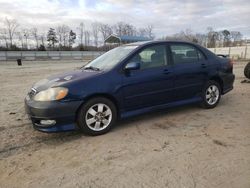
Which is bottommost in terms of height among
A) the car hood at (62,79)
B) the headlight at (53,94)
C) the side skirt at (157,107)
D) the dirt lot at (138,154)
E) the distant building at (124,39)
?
the dirt lot at (138,154)

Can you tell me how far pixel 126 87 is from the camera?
14.8ft

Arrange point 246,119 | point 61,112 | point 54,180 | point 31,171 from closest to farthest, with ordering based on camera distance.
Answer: point 54,180 → point 31,171 → point 61,112 → point 246,119

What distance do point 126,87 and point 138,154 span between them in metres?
1.37

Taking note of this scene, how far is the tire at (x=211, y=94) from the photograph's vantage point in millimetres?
5686

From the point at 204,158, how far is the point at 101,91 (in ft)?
6.27

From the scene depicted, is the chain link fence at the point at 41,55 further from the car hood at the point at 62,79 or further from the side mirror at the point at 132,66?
the side mirror at the point at 132,66

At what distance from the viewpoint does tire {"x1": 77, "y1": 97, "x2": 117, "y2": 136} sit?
13.6 ft

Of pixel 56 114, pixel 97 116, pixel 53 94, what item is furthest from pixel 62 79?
pixel 97 116

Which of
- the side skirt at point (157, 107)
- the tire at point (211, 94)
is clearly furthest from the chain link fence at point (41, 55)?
the side skirt at point (157, 107)

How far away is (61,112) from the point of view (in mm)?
3973

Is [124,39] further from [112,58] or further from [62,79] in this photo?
[62,79]

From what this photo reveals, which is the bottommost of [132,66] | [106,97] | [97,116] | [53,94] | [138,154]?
[138,154]

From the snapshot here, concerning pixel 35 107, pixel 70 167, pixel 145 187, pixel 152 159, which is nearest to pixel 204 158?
pixel 152 159

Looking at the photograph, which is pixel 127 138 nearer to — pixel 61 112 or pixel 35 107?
pixel 61 112
